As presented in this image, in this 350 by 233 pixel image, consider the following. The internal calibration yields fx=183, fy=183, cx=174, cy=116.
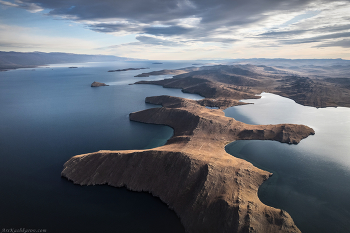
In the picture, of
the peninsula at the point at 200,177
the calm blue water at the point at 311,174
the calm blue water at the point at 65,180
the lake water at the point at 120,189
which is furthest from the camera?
the calm blue water at the point at 311,174

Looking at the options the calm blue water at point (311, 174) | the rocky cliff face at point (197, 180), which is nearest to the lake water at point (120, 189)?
the calm blue water at point (311, 174)

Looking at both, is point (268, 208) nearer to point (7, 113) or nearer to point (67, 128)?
point (67, 128)

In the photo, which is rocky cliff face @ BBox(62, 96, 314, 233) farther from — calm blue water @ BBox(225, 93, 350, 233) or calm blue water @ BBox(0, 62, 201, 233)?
calm blue water @ BBox(225, 93, 350, 233)

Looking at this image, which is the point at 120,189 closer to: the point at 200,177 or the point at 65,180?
the point at 65,180

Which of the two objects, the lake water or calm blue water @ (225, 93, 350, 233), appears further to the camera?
calm blue water @ (225, 93, 350, 233)

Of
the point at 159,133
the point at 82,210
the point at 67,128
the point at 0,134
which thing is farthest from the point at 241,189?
the point at 0,134

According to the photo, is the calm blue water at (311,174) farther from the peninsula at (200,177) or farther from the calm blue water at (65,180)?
the calm blue water at (65,180)

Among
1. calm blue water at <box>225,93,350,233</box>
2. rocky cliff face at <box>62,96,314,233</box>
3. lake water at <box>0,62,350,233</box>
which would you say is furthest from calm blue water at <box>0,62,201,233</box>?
calm blue water at <box>225,93,350,233</box>
